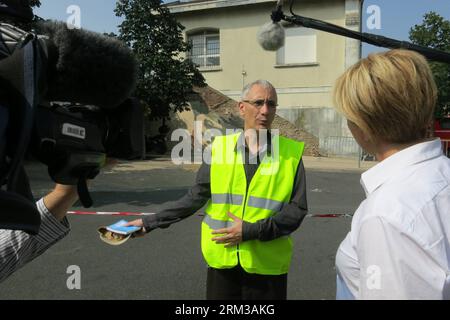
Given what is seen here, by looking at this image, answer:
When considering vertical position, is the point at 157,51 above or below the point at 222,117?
above

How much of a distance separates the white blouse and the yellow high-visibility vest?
1.12m

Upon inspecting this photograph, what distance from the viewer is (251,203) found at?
238 centimetres

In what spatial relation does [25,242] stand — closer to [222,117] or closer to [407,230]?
[407,230]

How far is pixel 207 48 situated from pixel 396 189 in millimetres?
22940

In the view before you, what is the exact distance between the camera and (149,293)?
3568mm

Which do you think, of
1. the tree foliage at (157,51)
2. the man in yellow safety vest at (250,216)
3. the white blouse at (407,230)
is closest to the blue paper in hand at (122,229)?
the man in yellow safety vest at (250,216)

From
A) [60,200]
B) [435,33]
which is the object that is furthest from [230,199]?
[435,33]

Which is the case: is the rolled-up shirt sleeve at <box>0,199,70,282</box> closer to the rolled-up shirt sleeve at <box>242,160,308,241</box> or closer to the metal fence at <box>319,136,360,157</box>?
the rolled-up shirt sleeve at <box>242,160,308,241</box>

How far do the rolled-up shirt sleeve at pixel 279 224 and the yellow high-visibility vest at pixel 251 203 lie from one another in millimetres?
48

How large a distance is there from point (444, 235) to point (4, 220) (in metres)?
0.98

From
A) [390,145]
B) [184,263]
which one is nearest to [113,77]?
[390,145]

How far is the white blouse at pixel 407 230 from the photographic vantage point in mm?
1064

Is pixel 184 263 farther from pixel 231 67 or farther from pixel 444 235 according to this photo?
pixel 231 67

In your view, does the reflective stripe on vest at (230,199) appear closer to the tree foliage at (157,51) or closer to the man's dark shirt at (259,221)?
the man's dark shirt at (259,221)
